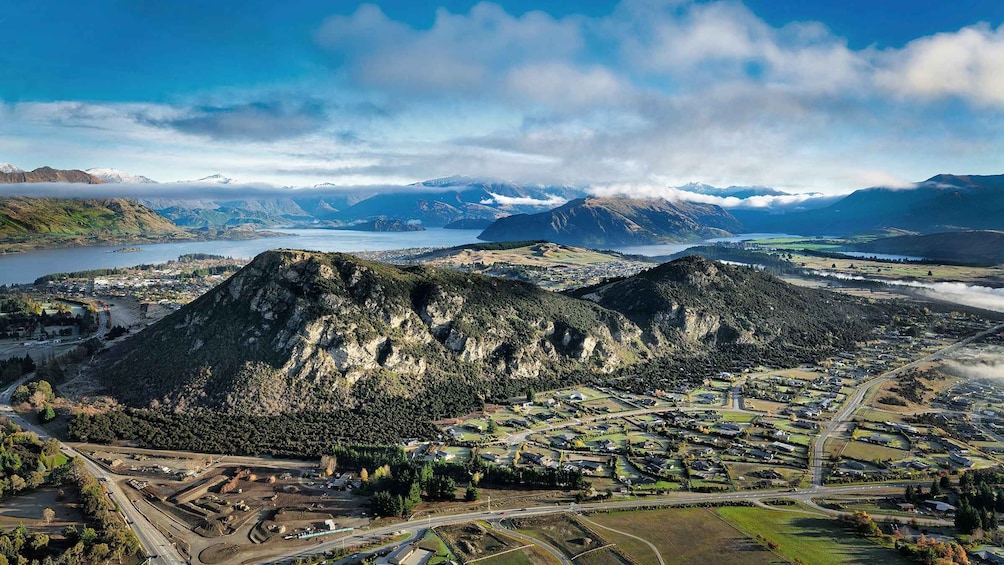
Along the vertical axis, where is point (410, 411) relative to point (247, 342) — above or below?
below

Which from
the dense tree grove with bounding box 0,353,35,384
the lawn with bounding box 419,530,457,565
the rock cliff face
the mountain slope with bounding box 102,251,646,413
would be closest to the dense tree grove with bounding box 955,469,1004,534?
the lawn with bounding box 419,530,457,565

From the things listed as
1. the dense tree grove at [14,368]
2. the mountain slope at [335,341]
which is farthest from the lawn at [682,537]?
the dense tree grove at [14,368]

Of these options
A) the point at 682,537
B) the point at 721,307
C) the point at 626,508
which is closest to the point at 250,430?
the point at 626,508

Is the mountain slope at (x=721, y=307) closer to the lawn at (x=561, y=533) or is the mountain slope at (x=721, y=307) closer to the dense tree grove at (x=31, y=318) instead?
the lawn at (x=561, y=533)

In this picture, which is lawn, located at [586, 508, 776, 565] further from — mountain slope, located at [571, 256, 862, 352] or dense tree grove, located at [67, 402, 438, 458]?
mountain slope, located at [571, 256, 862, 352]

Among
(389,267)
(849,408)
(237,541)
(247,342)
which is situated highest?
(389,267)

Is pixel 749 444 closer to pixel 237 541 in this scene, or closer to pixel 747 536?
pixel 747 536

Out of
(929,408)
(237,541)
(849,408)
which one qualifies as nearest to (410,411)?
(237,541)
